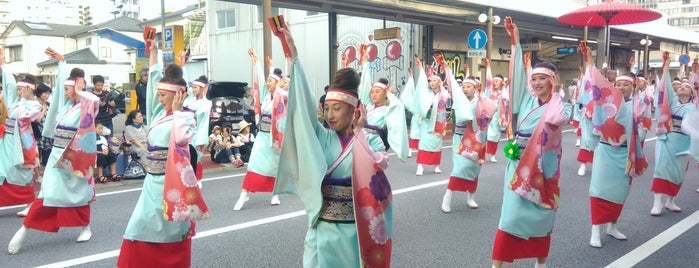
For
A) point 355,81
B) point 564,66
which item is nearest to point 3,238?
point 355,81

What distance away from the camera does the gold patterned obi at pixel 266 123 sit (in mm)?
7009

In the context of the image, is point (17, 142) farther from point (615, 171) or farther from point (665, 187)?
point (665, 187)

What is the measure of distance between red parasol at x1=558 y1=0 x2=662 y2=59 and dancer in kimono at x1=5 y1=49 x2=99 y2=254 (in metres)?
6.79

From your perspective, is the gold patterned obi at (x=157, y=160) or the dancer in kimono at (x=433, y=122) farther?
the dancer in kimono at (x=433, y=122)

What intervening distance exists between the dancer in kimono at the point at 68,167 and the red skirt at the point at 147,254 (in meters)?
1.84

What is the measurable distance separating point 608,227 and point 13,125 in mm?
7201

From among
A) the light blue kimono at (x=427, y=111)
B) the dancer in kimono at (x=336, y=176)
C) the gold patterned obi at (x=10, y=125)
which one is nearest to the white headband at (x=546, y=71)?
the dancer in kimono at (x=336, y=176)

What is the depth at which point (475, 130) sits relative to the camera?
7164 millimetres

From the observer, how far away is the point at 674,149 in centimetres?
703

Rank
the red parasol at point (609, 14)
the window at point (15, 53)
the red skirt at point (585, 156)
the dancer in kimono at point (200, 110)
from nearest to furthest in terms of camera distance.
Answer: the red parasol at point (609, 14) → the dancer in kimono at point (200, 110) → the red skirt at point (585, 156) → the window at point (15, 53)

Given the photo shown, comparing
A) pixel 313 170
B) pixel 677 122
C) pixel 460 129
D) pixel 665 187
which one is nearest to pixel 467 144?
pixel 460 129

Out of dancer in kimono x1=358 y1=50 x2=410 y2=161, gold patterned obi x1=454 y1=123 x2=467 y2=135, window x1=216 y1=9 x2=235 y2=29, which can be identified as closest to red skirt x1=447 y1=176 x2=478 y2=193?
gold patterned obi x1=454 y1=123 x2=467 y2=135

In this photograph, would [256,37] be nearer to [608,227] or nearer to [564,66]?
[564,66]

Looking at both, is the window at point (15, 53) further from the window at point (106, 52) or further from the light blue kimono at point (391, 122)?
the light blue kimono at point (391, 122)
